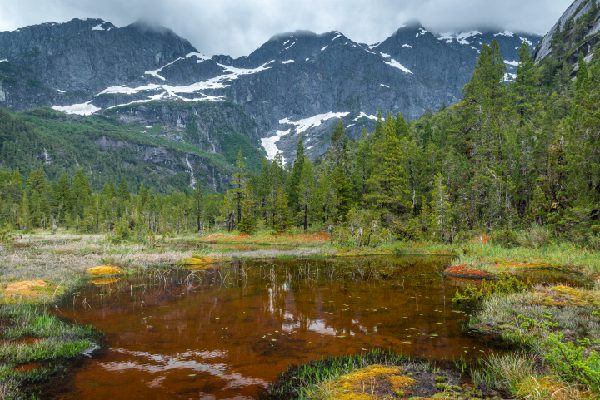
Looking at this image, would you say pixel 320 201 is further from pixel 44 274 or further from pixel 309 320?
pixel 309 320

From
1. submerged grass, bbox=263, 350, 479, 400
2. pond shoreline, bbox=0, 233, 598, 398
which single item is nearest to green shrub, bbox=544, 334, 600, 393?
submerged grass, bbox=263, 350, 479, 400

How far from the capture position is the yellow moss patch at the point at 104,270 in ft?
97.3

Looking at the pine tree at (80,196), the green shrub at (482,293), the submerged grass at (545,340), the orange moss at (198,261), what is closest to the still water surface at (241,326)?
the green shrub at (482,293)

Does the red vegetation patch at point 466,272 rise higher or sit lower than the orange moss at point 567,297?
lower

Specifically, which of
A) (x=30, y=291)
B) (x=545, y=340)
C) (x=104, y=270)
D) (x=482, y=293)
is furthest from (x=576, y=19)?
(x=30, y=291)

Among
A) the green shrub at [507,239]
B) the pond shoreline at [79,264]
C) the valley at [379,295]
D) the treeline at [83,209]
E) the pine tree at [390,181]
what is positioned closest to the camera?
the valley at [379,295]

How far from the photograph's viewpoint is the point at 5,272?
26.2 m

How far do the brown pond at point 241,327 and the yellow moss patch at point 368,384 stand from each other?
86.3 inches

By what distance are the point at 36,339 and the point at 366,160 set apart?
192 feet

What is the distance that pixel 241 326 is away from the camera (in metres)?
16.2

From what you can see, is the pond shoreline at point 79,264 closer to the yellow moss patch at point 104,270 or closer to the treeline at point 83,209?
the yellow moss patch at point 104,270

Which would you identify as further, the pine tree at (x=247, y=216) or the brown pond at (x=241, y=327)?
the pine tree at (x=247, y=216)

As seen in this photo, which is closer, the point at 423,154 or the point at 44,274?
the point at 44,274

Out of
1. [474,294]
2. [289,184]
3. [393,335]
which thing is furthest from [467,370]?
[289,184]
